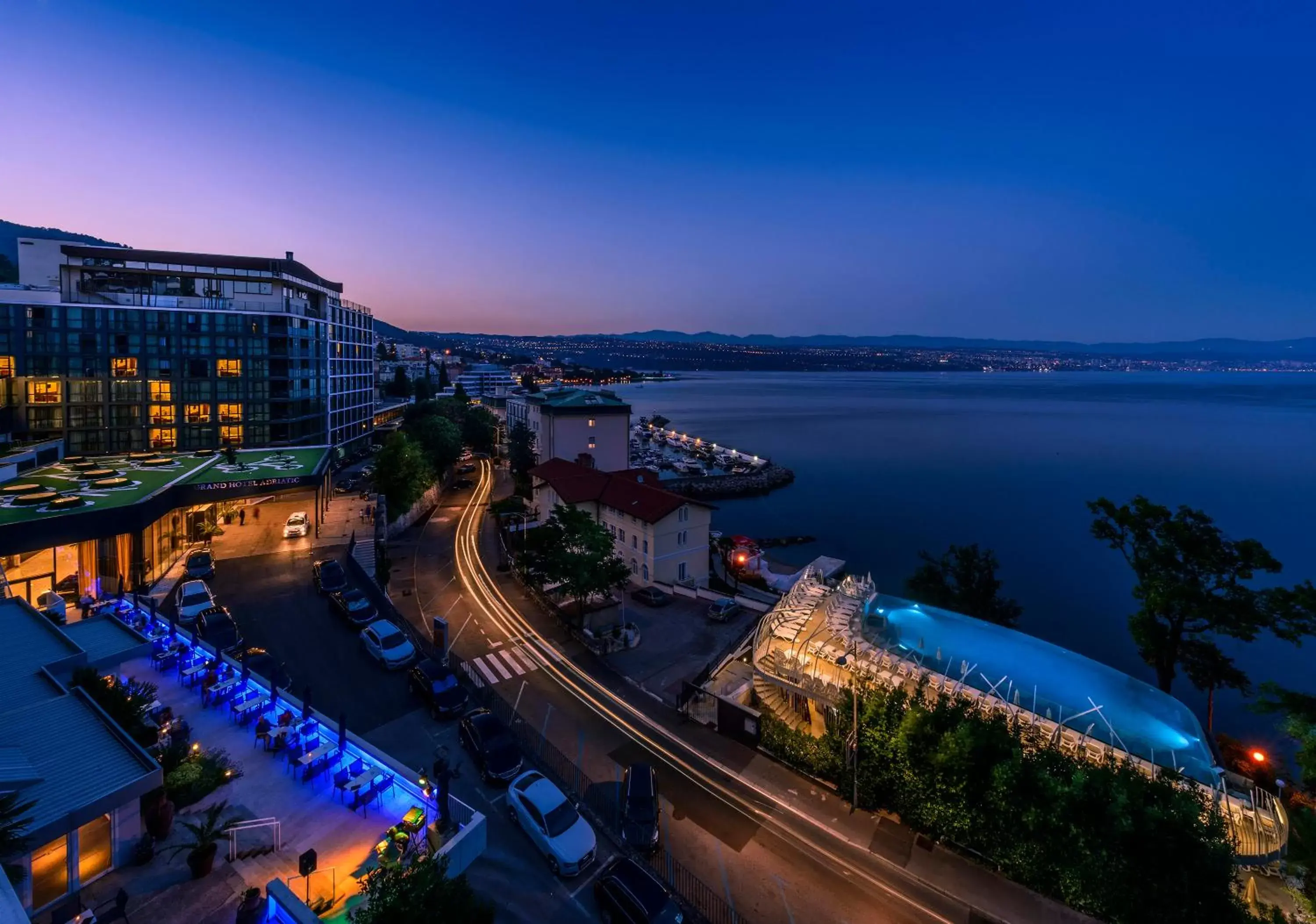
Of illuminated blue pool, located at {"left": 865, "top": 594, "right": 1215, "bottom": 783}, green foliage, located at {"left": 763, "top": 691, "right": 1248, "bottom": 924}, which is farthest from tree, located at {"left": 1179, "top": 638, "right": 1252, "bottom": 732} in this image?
green foliage, located at {"left": 763, "top": 691, "right": 1248, "bottom": 924}

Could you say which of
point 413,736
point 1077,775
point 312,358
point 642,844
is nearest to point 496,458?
point 312,358

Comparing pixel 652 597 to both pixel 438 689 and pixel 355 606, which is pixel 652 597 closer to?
pixel 355 606

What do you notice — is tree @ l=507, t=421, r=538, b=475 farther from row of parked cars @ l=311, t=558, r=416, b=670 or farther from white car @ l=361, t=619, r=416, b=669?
white car @ l=361, t=619, r=416, b=669

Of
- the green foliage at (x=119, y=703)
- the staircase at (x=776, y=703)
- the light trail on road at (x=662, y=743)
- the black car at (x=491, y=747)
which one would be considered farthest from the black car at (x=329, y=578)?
the staircase at (x=776, y=703)

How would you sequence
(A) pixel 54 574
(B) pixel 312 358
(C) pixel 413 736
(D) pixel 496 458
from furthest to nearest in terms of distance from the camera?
(D) pixel 496 458
(B) pixel 312 358
(A) pixel 54 574
(C) pixel 413 736

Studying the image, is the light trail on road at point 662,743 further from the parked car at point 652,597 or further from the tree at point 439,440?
the tree at point 439,440

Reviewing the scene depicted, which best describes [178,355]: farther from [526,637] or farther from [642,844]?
[642,844]
